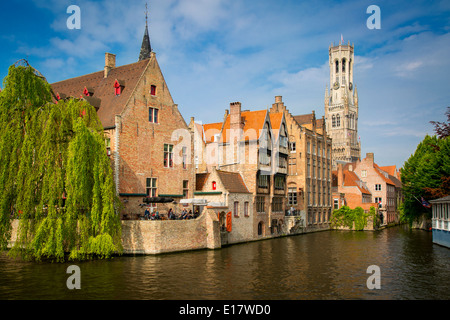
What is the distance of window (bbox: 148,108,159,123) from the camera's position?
3697 centimetres

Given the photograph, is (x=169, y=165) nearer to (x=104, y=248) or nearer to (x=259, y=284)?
(x=104, y=248)

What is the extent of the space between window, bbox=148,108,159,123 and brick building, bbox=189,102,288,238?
379 inches

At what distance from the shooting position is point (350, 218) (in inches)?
2420

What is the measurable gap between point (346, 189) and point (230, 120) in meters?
30.6

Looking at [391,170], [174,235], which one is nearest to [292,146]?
[174,235]

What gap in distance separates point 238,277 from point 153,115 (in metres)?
19.3

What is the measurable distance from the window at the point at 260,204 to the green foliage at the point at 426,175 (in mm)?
17158

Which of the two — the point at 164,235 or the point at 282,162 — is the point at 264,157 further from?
the point at 164,235

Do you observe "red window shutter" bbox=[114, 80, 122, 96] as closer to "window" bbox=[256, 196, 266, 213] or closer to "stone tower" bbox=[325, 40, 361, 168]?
"window" bbox=[256, 196, 266, 213]

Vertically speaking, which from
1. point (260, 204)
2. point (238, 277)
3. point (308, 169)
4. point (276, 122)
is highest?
point (276, 122)

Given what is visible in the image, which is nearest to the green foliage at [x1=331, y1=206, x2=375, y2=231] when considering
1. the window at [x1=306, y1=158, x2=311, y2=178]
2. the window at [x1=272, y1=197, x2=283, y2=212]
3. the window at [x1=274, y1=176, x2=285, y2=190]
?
the window at [x1=306, y1=158, x2=311, y2=178]

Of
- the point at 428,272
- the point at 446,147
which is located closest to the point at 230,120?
the point at 446,147

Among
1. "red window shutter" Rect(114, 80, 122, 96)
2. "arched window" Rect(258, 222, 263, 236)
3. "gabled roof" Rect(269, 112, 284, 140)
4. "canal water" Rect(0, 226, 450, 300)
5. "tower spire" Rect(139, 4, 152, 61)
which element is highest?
"tower spire" Rect(139, 4, 152, 61)
